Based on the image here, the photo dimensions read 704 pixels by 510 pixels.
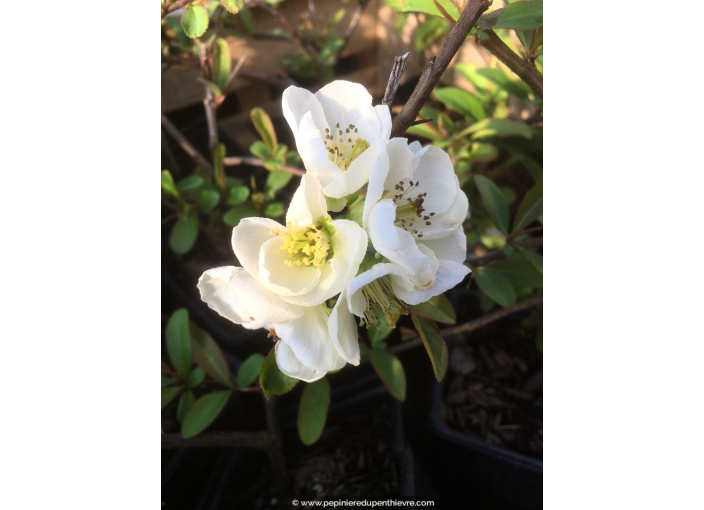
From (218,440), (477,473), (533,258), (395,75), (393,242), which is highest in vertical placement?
(395,75)

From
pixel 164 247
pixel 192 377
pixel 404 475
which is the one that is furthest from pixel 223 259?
pixel 404 475

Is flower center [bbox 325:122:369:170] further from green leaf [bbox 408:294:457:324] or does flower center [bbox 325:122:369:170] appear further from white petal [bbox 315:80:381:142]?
green leaf [bbox 408:294:457:324]

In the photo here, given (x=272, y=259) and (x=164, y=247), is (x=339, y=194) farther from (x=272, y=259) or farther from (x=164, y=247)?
(x=164, y=247)

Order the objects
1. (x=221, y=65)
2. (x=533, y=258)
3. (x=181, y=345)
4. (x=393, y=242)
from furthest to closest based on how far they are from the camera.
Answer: (x=221, y=65) < (x=181, y=345) < (x=533, y=258) < (x=393, y=242)

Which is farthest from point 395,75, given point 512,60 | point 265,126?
point 265,126

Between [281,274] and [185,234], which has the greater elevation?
[281,274]

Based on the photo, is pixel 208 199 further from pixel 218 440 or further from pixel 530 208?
pixel 530 208

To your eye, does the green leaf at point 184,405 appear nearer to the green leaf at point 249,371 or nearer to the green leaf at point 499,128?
the green leaf at point 249,371

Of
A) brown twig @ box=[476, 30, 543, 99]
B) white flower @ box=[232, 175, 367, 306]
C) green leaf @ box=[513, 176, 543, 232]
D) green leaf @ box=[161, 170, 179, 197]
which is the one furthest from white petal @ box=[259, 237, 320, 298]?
green leaf @ box=[161, 170, 179, 197]
